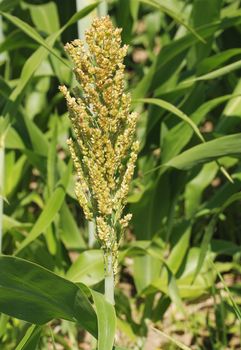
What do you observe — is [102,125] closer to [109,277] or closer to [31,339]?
[109,277]

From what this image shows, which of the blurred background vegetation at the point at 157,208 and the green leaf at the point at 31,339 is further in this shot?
the blurred background vegetation at the point at 157,208

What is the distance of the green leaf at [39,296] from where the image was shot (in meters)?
1.31

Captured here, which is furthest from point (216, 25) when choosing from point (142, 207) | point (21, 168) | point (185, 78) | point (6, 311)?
point (6, 311)

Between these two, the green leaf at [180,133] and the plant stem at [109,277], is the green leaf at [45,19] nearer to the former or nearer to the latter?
the green leaf at [180,133]

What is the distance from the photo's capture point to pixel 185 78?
2.48 meters

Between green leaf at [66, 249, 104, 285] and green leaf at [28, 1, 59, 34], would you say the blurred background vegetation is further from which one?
green leaf at [28, 1, 59, 34]

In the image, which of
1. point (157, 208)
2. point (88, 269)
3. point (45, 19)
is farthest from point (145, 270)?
point (45, 19)

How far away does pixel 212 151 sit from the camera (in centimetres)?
179

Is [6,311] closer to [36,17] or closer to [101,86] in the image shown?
[101,86]

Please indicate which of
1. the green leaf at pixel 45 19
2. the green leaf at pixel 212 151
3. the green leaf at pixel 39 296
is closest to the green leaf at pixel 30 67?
the green leaf at pixel 212 151

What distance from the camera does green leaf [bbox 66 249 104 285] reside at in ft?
6.70

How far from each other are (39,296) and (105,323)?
12 centimetres

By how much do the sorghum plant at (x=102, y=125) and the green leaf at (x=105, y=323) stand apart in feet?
0.19

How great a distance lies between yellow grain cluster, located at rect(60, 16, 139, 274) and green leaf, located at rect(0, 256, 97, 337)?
0.09 metres
